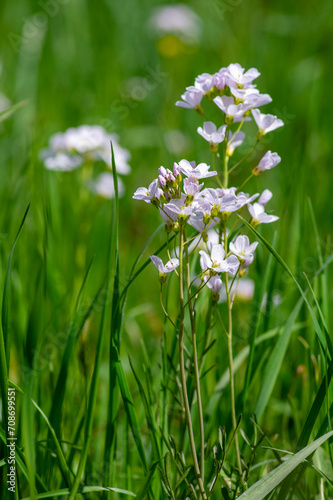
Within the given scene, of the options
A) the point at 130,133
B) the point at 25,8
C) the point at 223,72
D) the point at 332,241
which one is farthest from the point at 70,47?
the point at 223,72

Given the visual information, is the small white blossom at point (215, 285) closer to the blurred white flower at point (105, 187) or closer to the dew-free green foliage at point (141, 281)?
the dew-free green foliage at point (141, 281)

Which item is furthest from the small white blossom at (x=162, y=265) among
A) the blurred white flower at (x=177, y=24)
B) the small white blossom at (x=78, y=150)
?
the blurred white flower at (x=177, y=24)

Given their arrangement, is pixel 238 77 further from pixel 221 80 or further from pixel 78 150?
pixel 78 150

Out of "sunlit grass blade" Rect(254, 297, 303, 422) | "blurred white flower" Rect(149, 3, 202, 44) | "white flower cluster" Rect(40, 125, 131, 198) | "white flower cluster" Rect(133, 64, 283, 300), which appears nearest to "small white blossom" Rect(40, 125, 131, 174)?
"white flower cluster" Rect(40, 125, 131, 198)

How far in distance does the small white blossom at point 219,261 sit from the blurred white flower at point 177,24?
324cm

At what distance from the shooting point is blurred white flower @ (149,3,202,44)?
3.79m

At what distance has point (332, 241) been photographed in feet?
7.22

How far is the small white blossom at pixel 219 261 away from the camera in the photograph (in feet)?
2.85

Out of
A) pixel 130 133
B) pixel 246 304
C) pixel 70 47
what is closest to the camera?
pixel 246 304

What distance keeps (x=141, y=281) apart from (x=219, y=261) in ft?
4.15

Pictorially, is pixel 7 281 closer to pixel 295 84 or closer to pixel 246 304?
pixel 246 304

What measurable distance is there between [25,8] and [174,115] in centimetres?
152

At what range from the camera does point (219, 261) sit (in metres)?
0.90

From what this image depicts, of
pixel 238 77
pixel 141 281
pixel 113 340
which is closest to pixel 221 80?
pixel 238 77
